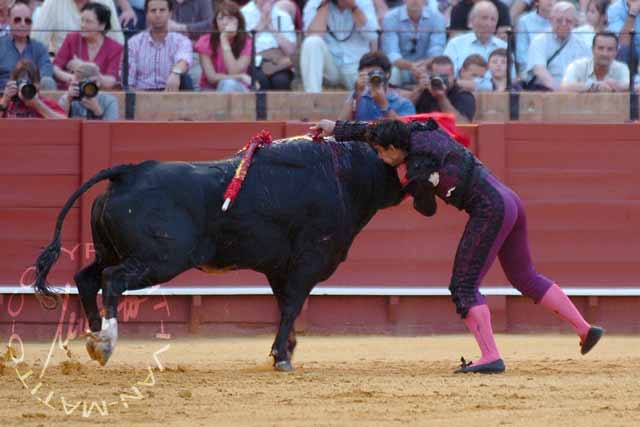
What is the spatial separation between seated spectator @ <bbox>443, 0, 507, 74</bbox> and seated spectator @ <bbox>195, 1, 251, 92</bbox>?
1.64m

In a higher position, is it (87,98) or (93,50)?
(93,50)

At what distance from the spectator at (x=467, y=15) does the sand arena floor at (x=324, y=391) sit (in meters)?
3.64

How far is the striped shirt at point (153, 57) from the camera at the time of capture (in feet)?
37.2

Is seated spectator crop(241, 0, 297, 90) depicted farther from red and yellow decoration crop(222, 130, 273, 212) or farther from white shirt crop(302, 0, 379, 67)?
red and yellow decoration crop(222, 130, 273, 212)

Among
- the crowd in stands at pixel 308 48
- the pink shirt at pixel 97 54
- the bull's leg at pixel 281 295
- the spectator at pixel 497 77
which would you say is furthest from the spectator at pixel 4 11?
the bull's leg at pixel 281 295

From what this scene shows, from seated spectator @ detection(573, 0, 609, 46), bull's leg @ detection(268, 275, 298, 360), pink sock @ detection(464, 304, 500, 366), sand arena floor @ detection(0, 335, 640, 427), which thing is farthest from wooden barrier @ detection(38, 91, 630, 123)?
pink sock @ detection(464, 304, 500, 366)

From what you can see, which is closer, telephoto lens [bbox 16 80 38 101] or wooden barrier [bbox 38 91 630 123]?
telephoto lens [bbox 16 80 38 101]

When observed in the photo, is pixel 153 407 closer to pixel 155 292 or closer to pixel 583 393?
pixel 583 393

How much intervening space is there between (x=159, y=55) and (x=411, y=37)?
6.74 ft

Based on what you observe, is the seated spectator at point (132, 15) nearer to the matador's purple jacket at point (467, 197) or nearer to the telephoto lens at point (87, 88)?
the telephoto lens at point (87, 88)

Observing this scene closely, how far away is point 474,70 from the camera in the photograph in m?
11.6

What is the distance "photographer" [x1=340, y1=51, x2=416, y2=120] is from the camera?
10398mm

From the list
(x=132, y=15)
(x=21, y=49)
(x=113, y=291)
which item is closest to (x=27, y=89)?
(x=21, y=49)

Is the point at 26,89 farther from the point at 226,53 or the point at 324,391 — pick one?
the point at 324,391
